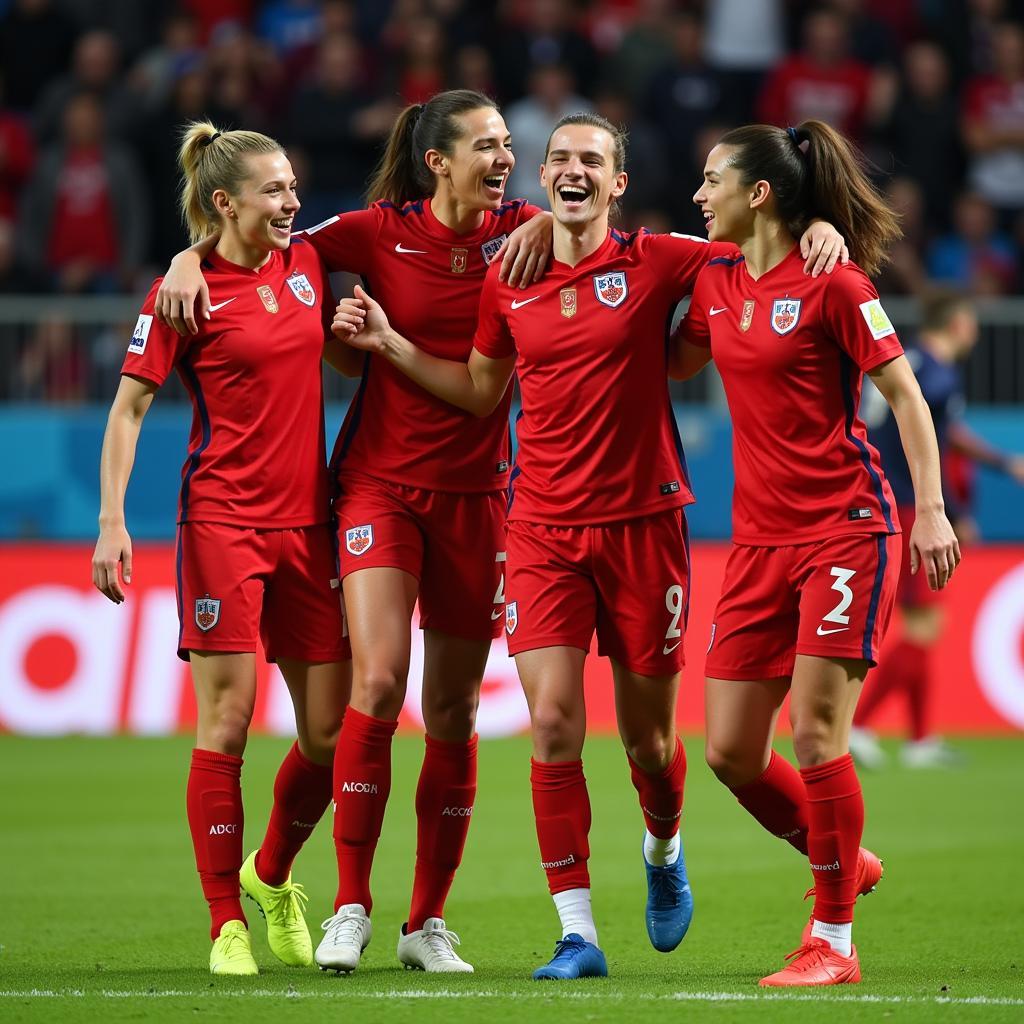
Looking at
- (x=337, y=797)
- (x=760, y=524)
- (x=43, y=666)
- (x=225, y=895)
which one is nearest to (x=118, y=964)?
(x=225, y=895)

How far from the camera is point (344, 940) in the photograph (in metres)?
5.70

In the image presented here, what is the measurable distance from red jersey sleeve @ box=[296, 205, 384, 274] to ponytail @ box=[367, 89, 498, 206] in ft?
0.66

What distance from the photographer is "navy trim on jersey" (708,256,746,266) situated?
591cm

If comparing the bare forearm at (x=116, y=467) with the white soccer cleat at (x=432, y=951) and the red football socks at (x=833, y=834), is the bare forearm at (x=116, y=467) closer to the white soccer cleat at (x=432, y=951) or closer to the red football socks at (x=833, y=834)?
the white soccer cleat at (x=432, y=951)

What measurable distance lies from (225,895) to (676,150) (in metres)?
10.4

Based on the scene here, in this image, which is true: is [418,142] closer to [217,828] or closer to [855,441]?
[855,441]

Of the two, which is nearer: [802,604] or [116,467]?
[802,604]

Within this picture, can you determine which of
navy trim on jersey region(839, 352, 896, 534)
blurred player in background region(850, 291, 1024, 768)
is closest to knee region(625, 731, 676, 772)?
navy trim on jersey region(839, 352, 896, 534)

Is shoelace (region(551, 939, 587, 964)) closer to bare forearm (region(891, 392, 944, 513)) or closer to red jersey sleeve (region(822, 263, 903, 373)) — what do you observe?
bare forearm (region(891, 392, 944, 513))

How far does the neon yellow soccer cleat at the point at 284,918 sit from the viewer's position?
6.07 m

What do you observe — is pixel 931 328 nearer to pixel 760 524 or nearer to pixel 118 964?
pixel 760 524

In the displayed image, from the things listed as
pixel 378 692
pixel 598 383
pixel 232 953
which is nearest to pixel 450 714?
pixel 378 692

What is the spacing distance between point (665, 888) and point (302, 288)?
225 centimetres

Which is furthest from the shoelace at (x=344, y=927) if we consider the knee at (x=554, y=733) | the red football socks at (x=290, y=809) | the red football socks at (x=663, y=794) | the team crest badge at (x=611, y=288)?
the team crest badge at (x=611, y=288)
